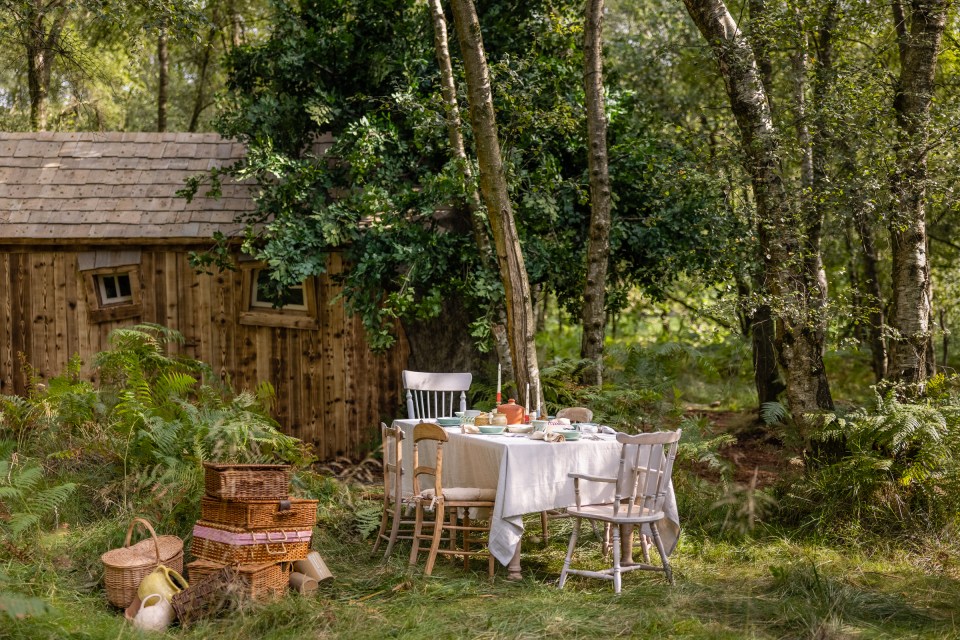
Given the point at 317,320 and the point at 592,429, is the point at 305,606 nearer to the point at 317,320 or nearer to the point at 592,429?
the point at 592,429

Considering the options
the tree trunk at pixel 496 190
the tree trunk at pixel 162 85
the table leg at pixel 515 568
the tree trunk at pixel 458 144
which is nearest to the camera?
the table leg at pixel 515 568

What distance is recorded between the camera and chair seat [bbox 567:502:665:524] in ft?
18.7

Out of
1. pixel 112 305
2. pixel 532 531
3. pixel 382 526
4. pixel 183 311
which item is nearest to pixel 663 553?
pixel 532 531

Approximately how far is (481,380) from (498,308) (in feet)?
3.35

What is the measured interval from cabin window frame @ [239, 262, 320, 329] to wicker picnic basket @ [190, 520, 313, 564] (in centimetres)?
453

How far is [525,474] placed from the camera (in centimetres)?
598

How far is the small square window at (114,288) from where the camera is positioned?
414 inches

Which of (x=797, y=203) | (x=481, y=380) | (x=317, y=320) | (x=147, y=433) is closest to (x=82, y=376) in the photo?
(x=317, y=320)

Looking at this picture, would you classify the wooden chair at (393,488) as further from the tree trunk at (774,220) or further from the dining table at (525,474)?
the tree trunk at (774,220)

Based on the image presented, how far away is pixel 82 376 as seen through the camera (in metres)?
10.4

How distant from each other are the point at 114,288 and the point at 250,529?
5934 millimetres

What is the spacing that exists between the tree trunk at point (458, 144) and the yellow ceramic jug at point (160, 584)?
4.52 m

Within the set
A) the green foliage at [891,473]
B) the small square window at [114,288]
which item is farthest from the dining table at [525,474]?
the small square window at [114,288]

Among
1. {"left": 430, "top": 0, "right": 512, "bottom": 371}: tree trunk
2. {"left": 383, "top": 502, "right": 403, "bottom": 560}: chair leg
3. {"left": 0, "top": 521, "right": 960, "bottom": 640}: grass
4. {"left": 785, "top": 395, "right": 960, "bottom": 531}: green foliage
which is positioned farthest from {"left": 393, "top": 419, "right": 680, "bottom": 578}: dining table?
{"left": 430, "top": 0, "right": 512, "bottom": 371}: tree trunk
